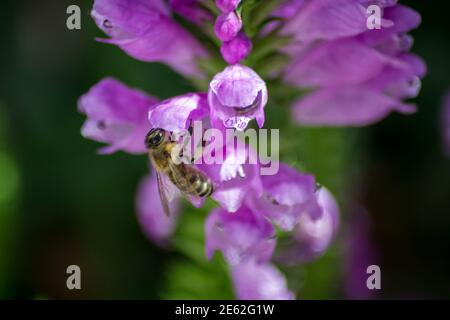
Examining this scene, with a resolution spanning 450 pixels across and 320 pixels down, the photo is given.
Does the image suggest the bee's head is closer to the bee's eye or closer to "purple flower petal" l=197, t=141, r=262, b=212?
the bee's eye

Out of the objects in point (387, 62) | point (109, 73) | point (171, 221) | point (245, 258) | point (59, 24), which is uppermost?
point (59, 24)

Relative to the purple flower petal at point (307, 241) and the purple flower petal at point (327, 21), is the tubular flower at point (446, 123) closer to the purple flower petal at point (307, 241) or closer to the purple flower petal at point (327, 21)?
the purple flower petal at point (307, 241)

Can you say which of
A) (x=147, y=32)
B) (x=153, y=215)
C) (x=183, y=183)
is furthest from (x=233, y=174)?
(x=153, y=215)

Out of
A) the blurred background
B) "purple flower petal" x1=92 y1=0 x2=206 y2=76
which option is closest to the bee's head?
"purple flower petal" x1=92 y1=0 x2=206 y2=76

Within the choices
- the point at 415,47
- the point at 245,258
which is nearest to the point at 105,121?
the point at 245,258

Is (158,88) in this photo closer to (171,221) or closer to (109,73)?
(109,73)

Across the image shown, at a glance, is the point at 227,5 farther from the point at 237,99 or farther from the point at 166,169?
the point at 166,169

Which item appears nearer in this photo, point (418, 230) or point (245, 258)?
point (245, 258)
